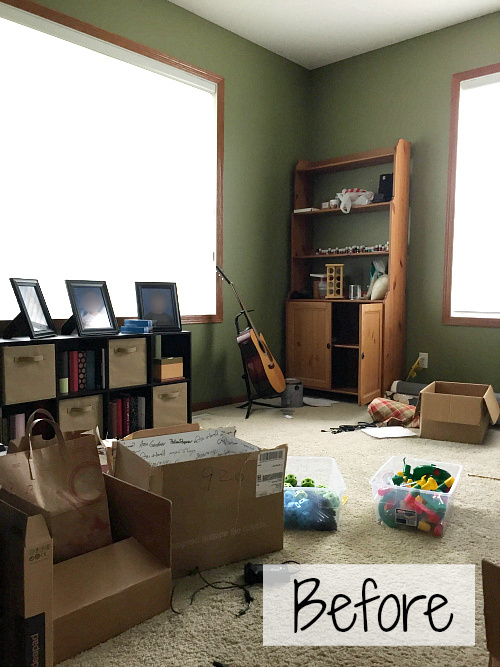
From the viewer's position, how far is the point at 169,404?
10.9 ft

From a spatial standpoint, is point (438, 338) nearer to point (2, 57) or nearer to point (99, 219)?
point (99, 219)

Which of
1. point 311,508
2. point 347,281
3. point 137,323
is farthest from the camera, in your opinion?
point 347,281

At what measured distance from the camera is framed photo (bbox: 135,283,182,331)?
343 cm

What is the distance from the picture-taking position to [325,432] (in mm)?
3396

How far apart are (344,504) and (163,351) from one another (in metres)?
1.74

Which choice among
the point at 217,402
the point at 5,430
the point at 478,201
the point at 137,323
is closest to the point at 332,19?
the point at 478,201

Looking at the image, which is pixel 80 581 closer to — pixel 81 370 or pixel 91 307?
pixel 81 370

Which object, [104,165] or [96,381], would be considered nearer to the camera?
[96,381]

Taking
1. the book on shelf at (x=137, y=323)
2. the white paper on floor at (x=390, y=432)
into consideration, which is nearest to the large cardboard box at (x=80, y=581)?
the book on shelf at (x=137, y=323)

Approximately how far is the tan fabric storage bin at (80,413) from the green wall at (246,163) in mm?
1157

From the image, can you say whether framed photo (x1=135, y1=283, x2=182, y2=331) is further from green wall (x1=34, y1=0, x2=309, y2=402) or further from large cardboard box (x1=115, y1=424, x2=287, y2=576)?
large cardboard box (x1=115, y1=424, x2=287, y2=576)

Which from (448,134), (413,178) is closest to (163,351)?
(413,178)

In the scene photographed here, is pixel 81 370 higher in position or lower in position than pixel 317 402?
higher

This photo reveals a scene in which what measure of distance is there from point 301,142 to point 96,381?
9.85 feet
